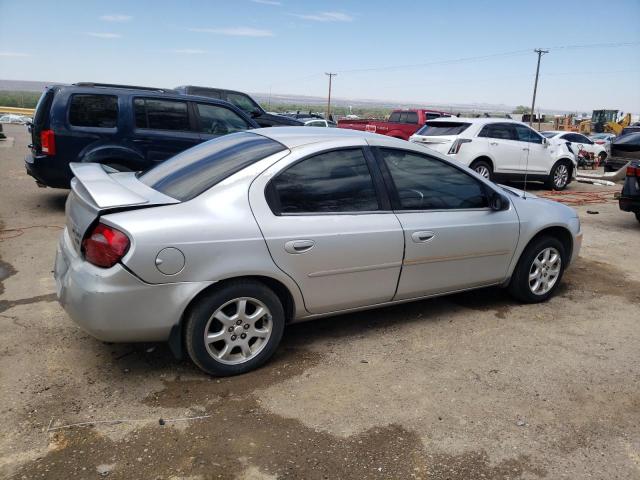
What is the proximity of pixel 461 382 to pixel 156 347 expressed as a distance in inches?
82.4

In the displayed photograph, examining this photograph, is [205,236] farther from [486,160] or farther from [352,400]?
[486,160]

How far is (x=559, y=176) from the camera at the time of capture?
12.8m

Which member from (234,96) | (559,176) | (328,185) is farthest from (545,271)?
(234,96)

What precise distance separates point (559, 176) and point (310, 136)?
10.7m

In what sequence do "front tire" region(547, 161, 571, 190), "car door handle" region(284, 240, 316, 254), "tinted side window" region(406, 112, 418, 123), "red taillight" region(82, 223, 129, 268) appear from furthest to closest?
"tinted side window" region(406, 112, 418, 123) → "front tire" region(547, 161, 571, 190) → "car door handle" region(284, 240, 316, 254) → "red taillight" region(82, 223, 129, 268)

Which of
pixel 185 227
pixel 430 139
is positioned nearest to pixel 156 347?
pixel 185 227

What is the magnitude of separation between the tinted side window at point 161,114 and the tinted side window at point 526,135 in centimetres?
753

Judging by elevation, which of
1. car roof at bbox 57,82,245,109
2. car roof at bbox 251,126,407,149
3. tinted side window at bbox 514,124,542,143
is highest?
car roof at bbox 57,82,245,109

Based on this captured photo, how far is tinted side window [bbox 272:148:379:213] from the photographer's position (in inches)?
137

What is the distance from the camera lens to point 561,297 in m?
5.07

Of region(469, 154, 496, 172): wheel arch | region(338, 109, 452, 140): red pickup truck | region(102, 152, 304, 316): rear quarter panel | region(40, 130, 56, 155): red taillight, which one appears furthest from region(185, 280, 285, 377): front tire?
region(338, 109, 452, 140): red pickup truck

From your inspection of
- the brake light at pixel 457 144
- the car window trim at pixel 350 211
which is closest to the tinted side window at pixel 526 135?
the brake light at pixel 457 144

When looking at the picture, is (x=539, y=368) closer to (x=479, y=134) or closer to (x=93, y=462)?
(x=93, y=462)

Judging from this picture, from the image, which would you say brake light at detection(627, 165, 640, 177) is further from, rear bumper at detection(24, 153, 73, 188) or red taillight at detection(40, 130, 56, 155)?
red taillight at detection(40, 130, 56, 155)
